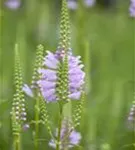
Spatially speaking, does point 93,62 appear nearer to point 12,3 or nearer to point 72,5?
point 12,3

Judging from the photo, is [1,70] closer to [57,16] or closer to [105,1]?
[57,16]

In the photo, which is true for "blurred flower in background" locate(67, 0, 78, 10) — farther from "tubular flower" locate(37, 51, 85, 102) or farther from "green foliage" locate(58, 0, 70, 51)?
"green foliage" locate(58, 0, 70, 51)

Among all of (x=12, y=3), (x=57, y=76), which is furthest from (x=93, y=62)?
(x=57, y=76)

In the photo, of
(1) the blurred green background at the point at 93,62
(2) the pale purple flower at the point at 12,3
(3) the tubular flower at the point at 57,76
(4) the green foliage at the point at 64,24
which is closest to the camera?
(4) the green foliage at the point at 64,24

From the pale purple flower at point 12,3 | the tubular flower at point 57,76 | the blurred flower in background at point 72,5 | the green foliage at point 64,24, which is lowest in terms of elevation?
the tubular flower at point 57,76

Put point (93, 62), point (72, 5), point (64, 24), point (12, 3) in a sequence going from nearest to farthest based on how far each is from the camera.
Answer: point (64, 24) → point (72, 5) → point (12, 3) → point (93, 62)

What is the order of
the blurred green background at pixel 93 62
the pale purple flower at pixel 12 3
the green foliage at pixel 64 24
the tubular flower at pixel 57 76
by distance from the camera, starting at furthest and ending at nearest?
the pale purple flower at pixel 12 3
the blurred green background at pixel 93 62
the tubular flower at pixel 57 76
the green foliage at pixel 64 24

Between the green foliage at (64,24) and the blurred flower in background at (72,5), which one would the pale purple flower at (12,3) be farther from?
the green foliage at (64,24)

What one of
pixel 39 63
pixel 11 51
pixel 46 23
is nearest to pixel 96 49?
pixel 46 23

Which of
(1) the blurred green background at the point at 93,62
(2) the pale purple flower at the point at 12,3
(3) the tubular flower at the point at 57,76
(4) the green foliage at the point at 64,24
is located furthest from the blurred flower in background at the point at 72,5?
(4) the green foliage at the point at 64,24
